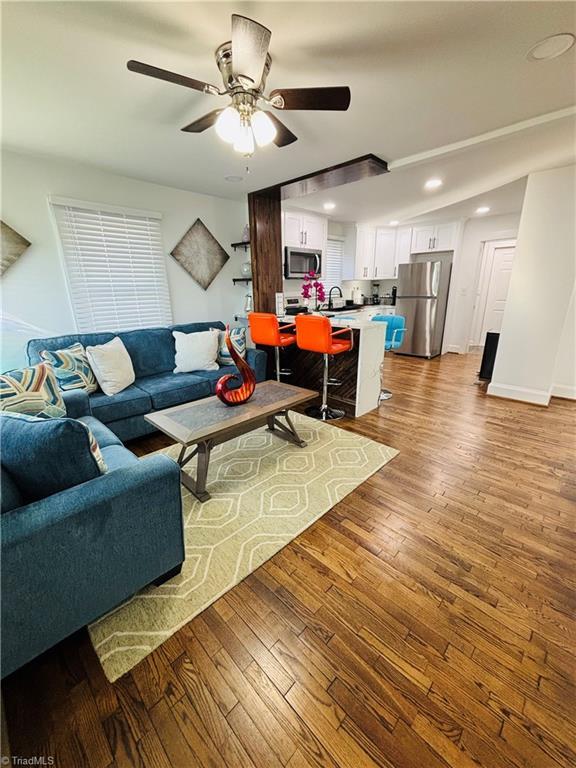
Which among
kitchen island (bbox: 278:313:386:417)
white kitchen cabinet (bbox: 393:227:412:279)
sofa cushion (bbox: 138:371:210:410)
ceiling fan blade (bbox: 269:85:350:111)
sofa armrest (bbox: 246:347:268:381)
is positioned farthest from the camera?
white kitchen cabinet (bbox: 393:227:412:279)

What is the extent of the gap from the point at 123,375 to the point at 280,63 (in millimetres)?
2523

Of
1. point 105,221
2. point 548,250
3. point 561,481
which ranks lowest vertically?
point 561,481

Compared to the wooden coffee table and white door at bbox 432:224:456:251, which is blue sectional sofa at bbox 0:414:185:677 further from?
white door at bbox 432:224:456:251

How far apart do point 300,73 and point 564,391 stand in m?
4.47

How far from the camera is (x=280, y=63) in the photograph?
1653 millimetres

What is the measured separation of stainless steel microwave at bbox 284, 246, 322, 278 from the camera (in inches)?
186

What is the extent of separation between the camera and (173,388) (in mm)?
2924

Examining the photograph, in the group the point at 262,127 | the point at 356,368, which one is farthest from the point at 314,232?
the point at 262,127

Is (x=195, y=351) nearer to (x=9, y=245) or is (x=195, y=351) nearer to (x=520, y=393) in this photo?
(x=9, y=245)

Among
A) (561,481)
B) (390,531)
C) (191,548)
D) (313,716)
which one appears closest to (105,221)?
(191,548)

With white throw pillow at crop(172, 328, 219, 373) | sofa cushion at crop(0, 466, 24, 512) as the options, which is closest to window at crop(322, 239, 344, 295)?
white throw pillow at crop(172, 328, 219, 373)

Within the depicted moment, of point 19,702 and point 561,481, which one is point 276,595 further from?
point 561,481

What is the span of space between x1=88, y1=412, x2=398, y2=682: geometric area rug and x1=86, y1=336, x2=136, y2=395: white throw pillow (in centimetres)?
78

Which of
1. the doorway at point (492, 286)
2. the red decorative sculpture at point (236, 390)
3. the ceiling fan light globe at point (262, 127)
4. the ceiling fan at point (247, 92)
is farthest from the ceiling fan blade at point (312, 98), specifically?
the doorway at point (492, 286)
